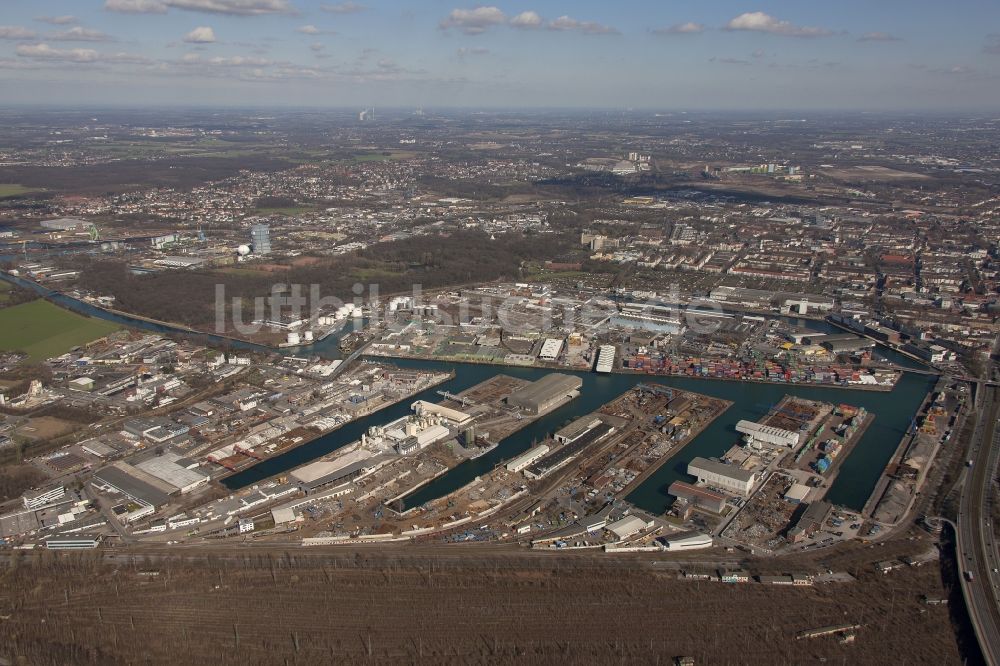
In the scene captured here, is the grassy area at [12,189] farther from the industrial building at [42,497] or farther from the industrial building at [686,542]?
the industrial building at [686,542]

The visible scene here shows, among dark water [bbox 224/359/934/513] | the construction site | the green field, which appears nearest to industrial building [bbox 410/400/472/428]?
dark water [bbox 224/359/934/513]

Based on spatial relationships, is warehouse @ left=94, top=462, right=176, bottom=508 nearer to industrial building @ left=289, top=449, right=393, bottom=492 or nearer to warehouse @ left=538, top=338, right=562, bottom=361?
industrial building @ left=289, top=449, right=393, bottom=492

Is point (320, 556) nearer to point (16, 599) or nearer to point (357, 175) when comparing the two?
point (16, 599)

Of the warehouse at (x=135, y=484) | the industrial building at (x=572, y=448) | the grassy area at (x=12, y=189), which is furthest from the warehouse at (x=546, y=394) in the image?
the grassy area at (x=12, y=189)

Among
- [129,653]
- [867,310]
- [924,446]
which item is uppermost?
[867,310]

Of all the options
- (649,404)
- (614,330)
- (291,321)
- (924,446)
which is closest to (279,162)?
(291,321)

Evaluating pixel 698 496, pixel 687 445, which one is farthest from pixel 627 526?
pixel 687 445

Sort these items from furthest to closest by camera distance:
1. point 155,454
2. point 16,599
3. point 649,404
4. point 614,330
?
point 614,330 < point 649,404 < point 155,454 < point 16,599
